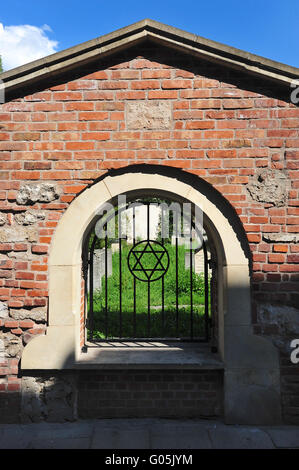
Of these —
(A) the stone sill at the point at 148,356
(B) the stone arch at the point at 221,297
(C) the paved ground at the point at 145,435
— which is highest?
(B) the stone arch at the point at 221,297

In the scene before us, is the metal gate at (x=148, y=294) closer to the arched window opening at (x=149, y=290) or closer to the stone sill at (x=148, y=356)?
the arched window opening at (x=149, y=290)

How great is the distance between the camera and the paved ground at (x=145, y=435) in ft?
8.53

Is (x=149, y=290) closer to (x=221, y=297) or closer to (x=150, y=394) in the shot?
(x=221, y=297)

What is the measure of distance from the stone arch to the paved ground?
0.17 metres

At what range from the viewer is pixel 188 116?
10.1 ft

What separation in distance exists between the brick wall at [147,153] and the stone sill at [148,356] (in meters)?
0.56

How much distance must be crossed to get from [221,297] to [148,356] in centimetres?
97

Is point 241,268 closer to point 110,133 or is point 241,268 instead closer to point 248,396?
point 248,396


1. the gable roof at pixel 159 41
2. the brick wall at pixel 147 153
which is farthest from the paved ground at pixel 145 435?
the gable roof at pixel 159 41

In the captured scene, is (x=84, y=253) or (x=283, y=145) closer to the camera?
(x=283, y=145)

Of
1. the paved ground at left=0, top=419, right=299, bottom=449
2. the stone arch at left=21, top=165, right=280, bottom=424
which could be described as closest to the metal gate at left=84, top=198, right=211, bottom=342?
the stone arch at left=21, top=165, right=280, bottom=424

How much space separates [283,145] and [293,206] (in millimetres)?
616

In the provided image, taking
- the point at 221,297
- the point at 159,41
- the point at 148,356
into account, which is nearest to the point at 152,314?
the point at 148,356

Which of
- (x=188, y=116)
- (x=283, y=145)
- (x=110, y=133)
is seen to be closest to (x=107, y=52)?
(x=110, y=133)
